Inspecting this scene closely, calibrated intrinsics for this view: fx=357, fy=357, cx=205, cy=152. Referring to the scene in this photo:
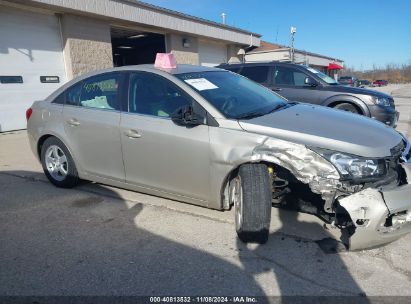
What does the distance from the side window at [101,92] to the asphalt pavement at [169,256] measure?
117cm

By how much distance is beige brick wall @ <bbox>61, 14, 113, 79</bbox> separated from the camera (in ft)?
36.5

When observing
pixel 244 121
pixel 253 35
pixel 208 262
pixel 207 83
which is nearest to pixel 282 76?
pixel 207 83

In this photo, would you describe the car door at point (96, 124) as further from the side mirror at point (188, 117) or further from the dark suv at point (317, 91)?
the dark suv at point (317, 91)

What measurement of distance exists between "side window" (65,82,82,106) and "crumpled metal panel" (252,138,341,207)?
101 inches

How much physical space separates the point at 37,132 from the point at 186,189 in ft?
8.33

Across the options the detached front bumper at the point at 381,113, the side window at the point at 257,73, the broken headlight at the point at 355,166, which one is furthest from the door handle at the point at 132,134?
the detached front bumper at the point at 381,113

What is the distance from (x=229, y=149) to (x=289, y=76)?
5.74 m

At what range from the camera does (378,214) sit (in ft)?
8.68

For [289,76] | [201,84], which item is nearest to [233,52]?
[289,76]

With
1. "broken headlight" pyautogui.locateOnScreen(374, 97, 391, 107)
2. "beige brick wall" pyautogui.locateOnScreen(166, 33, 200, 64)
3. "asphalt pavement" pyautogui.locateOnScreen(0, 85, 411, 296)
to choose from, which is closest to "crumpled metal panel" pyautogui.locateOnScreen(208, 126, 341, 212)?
"asphalt pavement" pyautogui.locateOnScreen(0, 85, 411, 296)

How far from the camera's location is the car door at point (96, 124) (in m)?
4.01

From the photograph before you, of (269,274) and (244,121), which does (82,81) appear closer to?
(244,121)

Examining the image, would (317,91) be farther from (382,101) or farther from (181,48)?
(181,48)

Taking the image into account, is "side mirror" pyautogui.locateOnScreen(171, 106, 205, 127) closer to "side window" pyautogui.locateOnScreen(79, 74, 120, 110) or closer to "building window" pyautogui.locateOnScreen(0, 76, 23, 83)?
"side window" pyautogui.locateOnScreen(79, 74, 120, 110)
